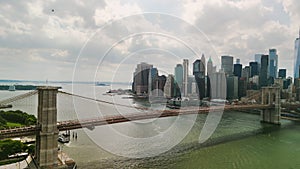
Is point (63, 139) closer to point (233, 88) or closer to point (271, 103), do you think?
point (271, 103)

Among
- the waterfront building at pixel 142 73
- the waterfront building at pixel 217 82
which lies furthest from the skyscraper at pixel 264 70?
the waterfront building at pixel 142 73

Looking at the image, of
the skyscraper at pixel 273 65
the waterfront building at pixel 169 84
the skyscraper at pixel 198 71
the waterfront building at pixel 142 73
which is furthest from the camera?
the skyscraper at pixel 273 65

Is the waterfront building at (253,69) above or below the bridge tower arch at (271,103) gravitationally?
above

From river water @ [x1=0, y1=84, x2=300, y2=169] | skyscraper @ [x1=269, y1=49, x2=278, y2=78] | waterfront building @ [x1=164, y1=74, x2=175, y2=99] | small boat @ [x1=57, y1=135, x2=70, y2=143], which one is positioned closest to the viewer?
waterfront building @ [x1=164, y1=74, x2=175, y2=99]

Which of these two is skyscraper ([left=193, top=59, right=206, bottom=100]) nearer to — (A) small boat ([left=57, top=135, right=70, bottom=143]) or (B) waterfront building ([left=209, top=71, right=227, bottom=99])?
(B) waterfront building ([left=209, top=71, right=227, bottom=99])

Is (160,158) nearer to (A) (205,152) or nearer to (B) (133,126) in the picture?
(A) (205,152)

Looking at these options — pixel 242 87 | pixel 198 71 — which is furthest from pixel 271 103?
pixel 242 87

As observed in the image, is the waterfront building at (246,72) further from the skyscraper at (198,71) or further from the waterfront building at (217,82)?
the skyscraper at (198,71)

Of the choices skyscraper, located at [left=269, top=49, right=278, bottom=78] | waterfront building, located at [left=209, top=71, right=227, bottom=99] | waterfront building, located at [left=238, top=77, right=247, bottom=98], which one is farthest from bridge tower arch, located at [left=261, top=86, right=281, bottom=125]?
skyscraper, located at [left=269, top=49, right=278, bottom=78]
